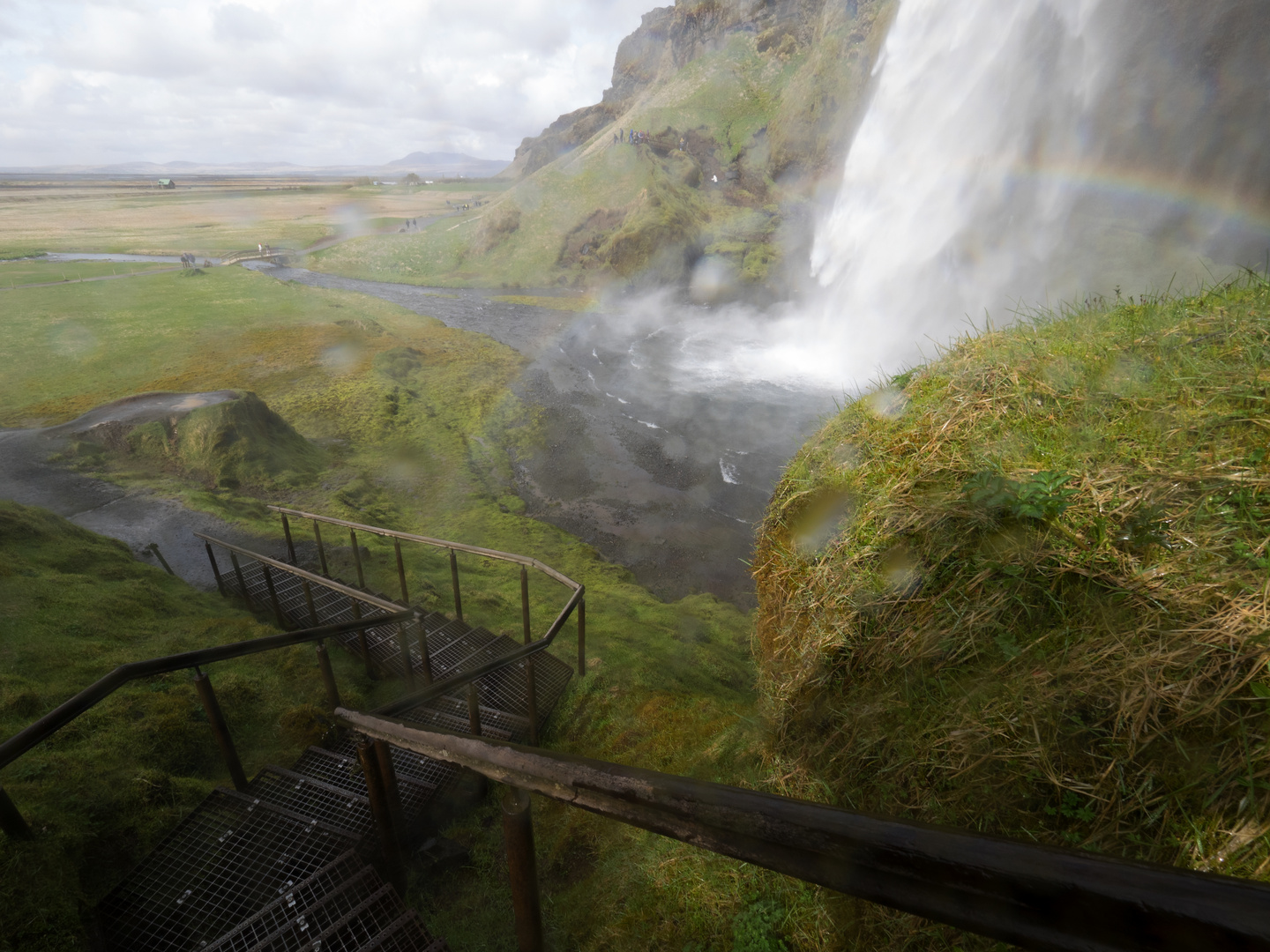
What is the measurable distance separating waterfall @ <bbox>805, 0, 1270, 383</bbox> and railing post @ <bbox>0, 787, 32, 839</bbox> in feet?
39.8

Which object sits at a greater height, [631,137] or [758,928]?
[631,137]

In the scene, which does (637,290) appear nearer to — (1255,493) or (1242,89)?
(1242,89)

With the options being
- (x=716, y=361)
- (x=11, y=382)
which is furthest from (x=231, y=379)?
(x=716, y=361)

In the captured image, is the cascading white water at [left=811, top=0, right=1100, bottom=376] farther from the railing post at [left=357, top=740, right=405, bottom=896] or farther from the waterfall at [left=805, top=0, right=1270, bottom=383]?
the railing post at [left=357, top=740, right=405, bottom=896]

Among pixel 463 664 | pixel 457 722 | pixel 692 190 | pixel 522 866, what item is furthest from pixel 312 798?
pixel 692 190

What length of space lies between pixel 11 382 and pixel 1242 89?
31952 mm

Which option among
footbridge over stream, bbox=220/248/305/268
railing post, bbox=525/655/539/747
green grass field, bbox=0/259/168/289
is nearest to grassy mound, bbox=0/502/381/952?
railing post, bbox=525/655/539/747

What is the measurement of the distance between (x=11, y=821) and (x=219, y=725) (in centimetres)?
94

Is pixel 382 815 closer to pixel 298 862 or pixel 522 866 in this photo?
pixel 298 862

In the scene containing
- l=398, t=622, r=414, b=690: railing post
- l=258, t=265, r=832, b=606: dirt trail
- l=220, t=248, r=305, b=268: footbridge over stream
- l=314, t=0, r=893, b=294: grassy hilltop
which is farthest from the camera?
l=220, t=248, r=305, b=268: footbridge over stream

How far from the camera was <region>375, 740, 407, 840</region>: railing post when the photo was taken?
2.90m

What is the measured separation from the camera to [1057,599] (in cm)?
269

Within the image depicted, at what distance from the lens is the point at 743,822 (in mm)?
1243

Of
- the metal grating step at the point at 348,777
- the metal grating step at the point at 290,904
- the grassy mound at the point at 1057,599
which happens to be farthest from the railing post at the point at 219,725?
the grassy mound at the point at 1057,599
